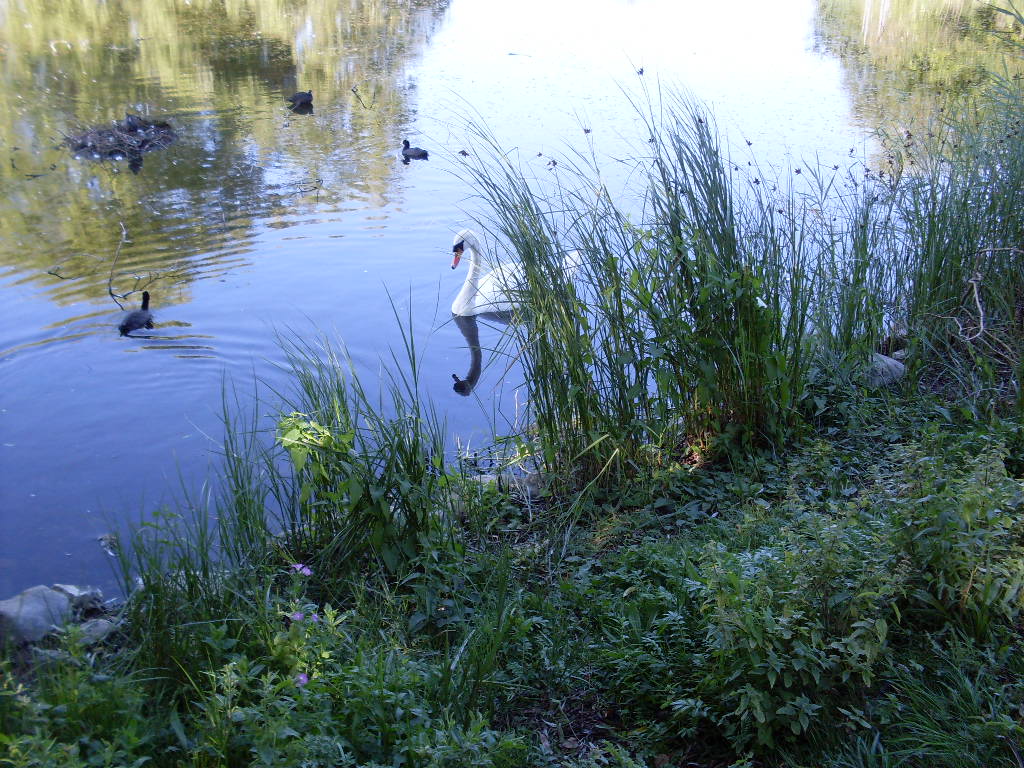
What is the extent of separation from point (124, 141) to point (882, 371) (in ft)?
26.6

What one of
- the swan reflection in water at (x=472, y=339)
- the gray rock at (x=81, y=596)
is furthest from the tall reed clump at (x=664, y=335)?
the gray rock at (x=81, y=596)

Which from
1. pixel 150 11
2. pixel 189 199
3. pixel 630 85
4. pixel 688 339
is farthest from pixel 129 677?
pixel 150 11

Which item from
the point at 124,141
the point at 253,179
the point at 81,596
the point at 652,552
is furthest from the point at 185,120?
the point at 652,552

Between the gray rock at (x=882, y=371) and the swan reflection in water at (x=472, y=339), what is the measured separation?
75.2 inches

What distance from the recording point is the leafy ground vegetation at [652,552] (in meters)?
2.09

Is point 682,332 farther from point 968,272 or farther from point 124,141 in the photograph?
point 124,141

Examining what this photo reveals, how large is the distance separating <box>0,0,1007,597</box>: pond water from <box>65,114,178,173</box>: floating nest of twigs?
0.12 metres

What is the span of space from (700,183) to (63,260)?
17.5 ft

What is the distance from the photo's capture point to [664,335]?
3.76 meters

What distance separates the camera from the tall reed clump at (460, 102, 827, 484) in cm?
375

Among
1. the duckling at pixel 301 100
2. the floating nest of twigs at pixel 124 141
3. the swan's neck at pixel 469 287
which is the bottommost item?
the swan's neck at pixel 469 287

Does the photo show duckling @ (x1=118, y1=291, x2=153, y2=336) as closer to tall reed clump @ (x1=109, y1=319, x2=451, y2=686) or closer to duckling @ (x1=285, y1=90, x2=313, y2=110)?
tall reed clump @ (x1=109, y1=319, x2=451, y2=686)

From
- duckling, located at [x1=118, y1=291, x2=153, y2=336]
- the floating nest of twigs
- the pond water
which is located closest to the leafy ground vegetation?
the pond water

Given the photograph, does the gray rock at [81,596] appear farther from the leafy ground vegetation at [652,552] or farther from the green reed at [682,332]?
the green reed at [682,332]
